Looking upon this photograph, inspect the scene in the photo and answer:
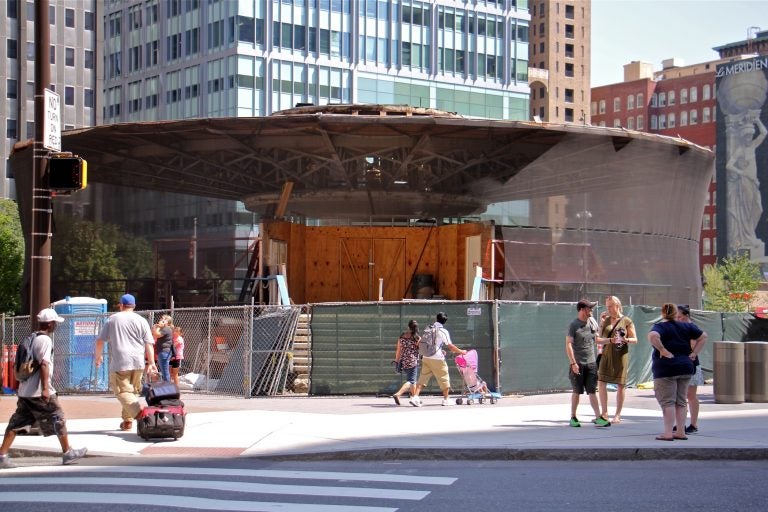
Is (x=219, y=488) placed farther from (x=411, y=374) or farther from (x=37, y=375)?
(x=411, y=374)

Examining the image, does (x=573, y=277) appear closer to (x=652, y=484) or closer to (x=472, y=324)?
(x=472, y=324)

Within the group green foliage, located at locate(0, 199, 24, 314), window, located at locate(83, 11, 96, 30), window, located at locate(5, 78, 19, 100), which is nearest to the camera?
green foliage, located at locate(0, 199, 24, 314)

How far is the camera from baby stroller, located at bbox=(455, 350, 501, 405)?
19422mm

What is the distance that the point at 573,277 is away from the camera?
30750 mm

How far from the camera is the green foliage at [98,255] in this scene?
106 ft

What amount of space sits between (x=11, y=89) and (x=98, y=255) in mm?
70743

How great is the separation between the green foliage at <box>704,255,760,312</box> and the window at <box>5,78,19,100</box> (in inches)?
2680

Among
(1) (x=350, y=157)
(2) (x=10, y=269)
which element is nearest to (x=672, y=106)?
(2) (x=10, y=269)

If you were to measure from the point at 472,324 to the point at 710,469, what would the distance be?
382 inches

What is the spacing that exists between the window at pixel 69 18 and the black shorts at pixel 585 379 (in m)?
91.7

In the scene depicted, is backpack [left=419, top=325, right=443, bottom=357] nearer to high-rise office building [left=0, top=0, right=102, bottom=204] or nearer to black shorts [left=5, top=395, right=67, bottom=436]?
black shorts [left=5, top=395, right=67, bottom=436]

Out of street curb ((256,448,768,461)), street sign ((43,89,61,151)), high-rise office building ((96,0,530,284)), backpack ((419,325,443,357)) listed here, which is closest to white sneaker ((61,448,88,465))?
street curb ((256,448,768,461))

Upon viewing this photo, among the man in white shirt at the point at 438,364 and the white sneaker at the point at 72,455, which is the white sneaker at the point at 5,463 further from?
the man in white shirt at the point at 438,364

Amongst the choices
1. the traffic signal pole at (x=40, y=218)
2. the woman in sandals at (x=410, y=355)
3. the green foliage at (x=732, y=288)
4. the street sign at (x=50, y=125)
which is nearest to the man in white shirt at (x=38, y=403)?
the traffic signal pole at (x=40, y=218)
